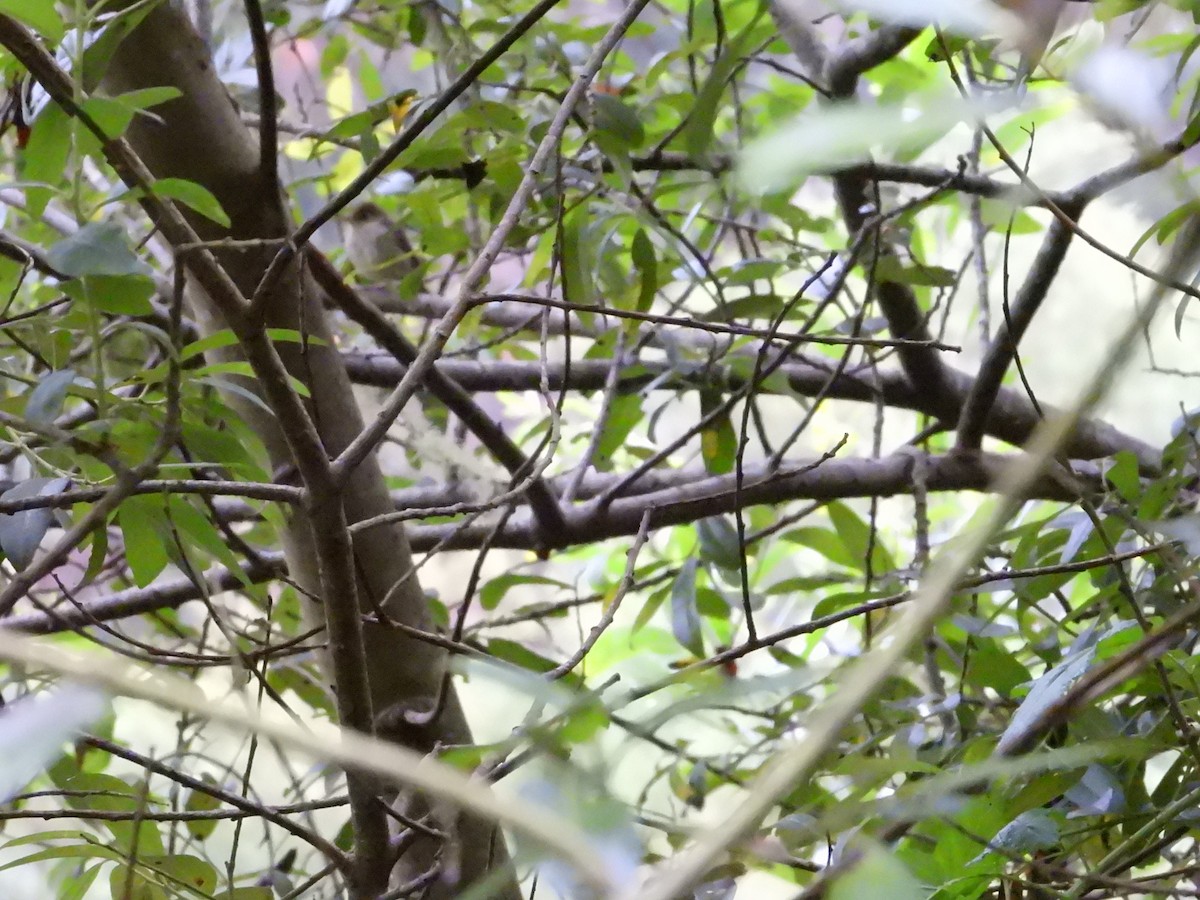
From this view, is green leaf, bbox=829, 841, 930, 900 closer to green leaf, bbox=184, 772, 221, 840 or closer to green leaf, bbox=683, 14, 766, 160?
green leaf, bbox=683, 14, 766, 160

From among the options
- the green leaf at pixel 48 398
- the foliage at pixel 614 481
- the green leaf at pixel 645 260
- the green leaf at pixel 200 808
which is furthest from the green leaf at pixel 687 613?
the green leaf at pixel 48 398

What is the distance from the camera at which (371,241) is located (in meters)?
0.90

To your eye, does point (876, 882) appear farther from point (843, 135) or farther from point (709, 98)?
point (709, 98)

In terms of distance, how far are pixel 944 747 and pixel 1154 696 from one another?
0.31 ft

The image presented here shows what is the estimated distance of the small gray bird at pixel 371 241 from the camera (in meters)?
0.89

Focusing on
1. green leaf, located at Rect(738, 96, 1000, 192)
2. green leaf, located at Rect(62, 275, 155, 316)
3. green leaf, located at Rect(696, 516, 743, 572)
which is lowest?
green leaf, located at Rect(738, 96, 1000, 192)

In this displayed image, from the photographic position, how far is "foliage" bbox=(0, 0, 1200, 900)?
18 centimetres

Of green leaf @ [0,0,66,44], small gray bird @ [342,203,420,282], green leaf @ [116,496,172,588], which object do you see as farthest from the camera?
small gray bird @ [342,203,420,282]

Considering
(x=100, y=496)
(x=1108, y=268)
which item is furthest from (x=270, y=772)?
(x=1108, y=268)

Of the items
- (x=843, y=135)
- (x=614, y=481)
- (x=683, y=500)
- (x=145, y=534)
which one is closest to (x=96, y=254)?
(x=145, y=534)

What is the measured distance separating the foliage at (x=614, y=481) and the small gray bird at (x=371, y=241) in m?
0.02

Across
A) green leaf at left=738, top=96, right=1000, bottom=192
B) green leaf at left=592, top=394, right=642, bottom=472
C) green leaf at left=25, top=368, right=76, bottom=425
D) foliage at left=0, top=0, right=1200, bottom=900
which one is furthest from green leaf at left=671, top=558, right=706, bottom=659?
green leaf at left=738, top=96, right=1000, bottom=192

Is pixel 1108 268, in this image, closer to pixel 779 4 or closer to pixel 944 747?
pixel 779 4

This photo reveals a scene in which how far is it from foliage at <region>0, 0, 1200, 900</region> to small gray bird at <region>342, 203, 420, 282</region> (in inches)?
0.8
